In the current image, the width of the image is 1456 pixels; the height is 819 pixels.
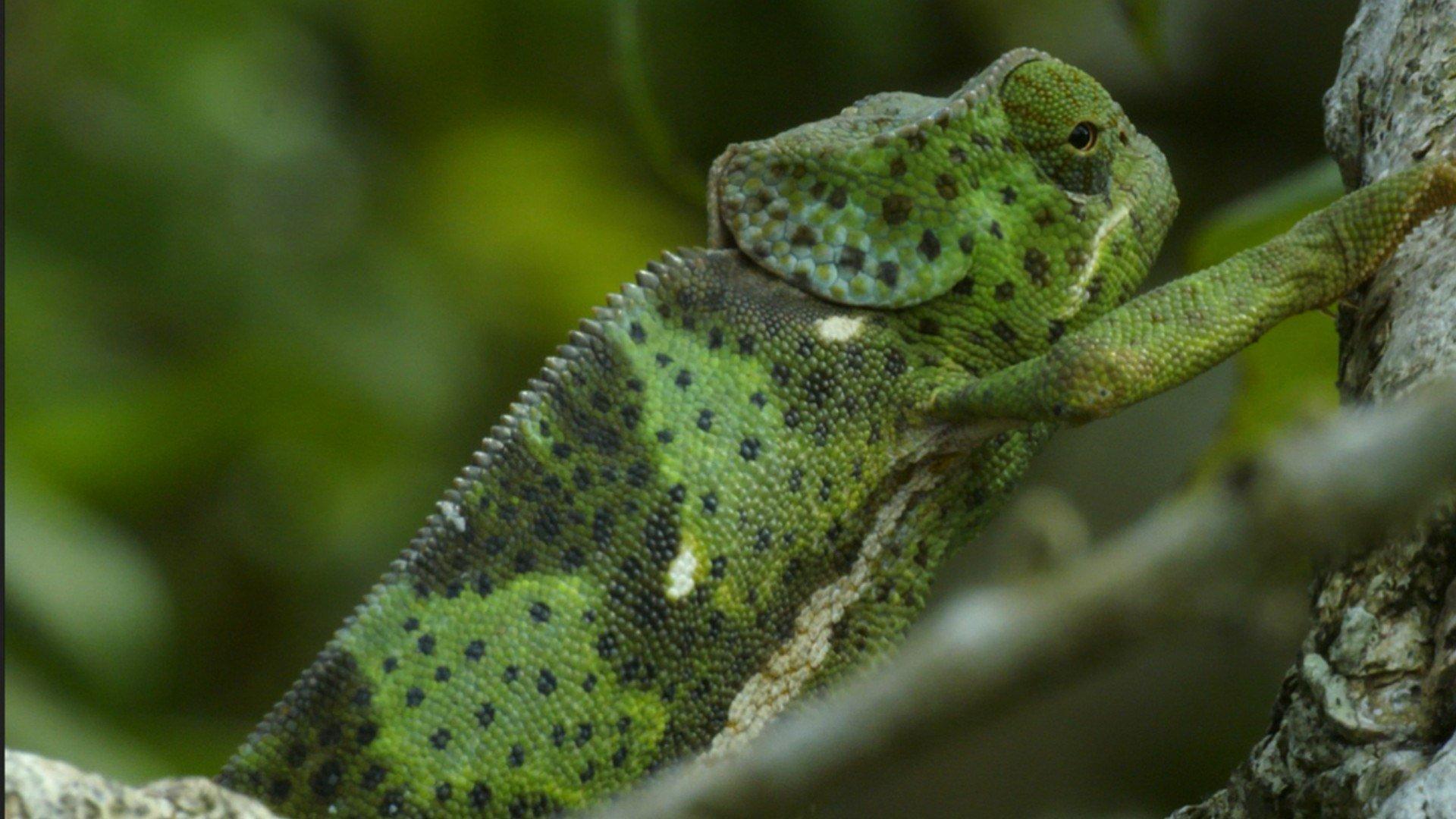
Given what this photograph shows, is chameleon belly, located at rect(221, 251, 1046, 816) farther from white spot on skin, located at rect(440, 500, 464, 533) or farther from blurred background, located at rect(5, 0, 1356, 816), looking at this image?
blurred background, located at rect(5, 0, 1356, 816)

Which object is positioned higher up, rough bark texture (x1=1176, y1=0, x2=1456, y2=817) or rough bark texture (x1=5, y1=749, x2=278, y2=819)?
rough bark texture (x1=1176, y1=0, x2=1456, y2=817)

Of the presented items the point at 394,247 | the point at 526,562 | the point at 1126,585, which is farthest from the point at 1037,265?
the point at 394,247

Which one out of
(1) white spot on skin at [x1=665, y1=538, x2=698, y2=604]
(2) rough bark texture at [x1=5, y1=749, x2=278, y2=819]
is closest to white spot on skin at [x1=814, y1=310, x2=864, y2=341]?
(1) white spot on skin at [x1=665, y1=538, x2=698, y2=604]

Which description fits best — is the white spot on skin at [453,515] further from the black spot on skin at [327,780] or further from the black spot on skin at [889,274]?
the black spot on skin at [889,274]

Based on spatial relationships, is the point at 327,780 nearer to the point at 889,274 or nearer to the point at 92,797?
the point at 92,797

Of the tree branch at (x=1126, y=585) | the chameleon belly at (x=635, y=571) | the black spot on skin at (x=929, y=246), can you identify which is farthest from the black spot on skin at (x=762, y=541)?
the tree branch at (x=1126, y=585)

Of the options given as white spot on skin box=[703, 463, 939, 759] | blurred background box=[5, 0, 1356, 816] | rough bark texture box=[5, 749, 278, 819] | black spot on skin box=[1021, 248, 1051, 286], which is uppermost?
blurred background box=[5, 0, 1356, 816]

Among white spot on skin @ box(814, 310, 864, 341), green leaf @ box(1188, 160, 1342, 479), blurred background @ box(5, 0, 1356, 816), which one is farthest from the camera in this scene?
blurred background @ box(5, 0, 1356, 816)
